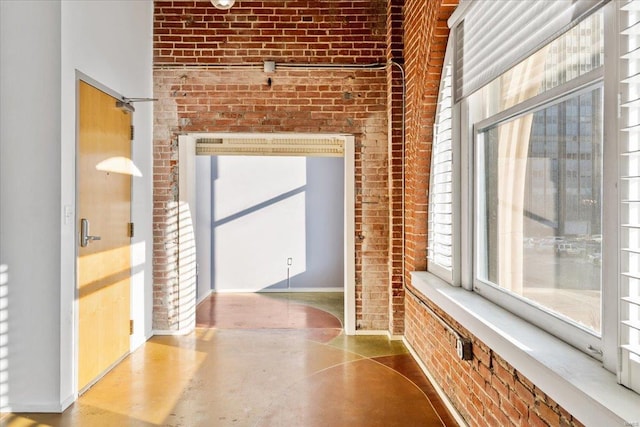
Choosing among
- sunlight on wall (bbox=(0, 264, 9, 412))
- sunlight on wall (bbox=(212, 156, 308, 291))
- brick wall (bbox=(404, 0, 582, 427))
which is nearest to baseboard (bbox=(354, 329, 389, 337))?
brick wall (bbox=(404, 0, 582, 427))

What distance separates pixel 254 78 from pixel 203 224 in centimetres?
285

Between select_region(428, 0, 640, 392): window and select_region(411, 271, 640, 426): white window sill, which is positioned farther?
select_region(428, 0, 640, 392): window

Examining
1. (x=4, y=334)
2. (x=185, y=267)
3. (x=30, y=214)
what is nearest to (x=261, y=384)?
(x=4, y=334)

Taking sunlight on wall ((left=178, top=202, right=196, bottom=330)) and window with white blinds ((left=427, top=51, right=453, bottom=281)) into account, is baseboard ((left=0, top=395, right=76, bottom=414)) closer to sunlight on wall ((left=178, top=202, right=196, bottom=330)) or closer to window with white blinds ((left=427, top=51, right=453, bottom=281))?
sunlight on wall ((left=178, top=202, right=196, bottom=330))

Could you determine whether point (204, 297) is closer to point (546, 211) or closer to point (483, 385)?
point (483, 385)

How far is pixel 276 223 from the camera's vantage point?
26.0 feet

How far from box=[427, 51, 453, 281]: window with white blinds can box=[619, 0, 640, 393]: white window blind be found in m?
1.86

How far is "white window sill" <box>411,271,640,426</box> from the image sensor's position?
1.47m

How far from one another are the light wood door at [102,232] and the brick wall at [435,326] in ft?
8.42

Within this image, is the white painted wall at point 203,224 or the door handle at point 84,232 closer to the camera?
the door handle at point 84,232

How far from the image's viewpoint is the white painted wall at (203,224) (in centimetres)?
685

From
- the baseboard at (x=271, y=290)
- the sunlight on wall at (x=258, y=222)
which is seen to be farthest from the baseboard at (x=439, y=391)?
the sunlight on wall at (x=258, y=222)

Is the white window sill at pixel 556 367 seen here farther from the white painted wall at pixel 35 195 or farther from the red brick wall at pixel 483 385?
the white painted wall at pixel 35 195

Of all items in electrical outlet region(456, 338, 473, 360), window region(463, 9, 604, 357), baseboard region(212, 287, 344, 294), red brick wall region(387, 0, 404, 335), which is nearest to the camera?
window region(463, 9, 604, 357)
